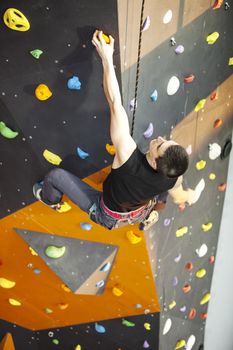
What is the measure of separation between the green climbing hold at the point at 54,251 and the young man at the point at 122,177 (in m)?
0.51

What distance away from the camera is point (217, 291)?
183 inches

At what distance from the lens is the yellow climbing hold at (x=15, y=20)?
2.66m

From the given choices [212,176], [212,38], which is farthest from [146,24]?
[212,176]

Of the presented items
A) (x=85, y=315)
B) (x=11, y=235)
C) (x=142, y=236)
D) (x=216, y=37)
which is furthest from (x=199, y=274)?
(x=216, y=37)

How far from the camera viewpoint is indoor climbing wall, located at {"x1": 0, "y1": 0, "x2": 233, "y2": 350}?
2742 millimetres

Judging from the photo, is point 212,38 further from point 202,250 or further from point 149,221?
point 202,250

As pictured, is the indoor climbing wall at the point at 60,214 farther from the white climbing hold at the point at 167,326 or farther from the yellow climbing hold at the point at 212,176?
the yellow climbing hold at the point at 212,176

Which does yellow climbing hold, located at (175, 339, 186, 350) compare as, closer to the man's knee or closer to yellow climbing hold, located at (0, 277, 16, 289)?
yellow climbing hold, located at (0, 277, 16, 289)

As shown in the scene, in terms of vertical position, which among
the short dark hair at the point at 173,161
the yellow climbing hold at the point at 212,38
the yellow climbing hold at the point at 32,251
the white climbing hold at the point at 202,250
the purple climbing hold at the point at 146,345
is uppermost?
the yellow climbing hold at the point at 212,38

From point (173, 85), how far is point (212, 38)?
1.34ft

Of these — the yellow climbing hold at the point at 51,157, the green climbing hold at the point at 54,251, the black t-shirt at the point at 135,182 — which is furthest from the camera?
the green climbing hold at the point at 54,251

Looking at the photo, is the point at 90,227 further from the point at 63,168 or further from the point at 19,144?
the point at 19,144

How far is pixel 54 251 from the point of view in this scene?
3.45 metres

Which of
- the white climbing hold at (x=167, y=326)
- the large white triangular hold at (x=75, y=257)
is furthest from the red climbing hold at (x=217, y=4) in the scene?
the white climbing hold at (x=167, y=326)
